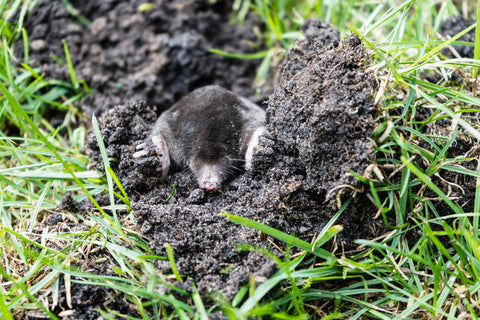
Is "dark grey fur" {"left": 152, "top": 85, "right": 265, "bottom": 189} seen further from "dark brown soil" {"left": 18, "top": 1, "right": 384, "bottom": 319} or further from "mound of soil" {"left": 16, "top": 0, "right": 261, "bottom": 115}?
"mound of soil" {"left": 16, "top": 0, "right": 261, "bottom": 115}

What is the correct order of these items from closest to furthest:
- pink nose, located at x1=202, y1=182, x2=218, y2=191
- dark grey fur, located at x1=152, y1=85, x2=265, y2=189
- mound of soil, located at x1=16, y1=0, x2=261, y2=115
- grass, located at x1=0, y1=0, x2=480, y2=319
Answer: grass, located at x1=0, y1=0, x2=480, y2=319
pink nose, located at x1=202, y1=182, x2=218, y2=191
dark grey fur, located at x1=152, y1=85, x2=265, y2=189
mound of soil, located at x1=16, y1=0, x2=261, y2=115

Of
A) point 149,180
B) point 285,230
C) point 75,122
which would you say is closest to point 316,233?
point 285,230

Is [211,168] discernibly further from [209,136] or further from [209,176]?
[209,136]

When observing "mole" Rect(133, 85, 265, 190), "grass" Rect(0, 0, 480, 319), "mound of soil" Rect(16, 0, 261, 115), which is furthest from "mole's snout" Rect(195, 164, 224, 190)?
"mound of soil" Rect(16, 0, 261, 115)

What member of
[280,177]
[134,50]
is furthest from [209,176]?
[134,50]

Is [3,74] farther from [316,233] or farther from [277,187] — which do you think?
[316,233]

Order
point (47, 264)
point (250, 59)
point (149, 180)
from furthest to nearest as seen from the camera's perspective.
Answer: point (250, 59) → point (149, 180) → point (47, 264)
